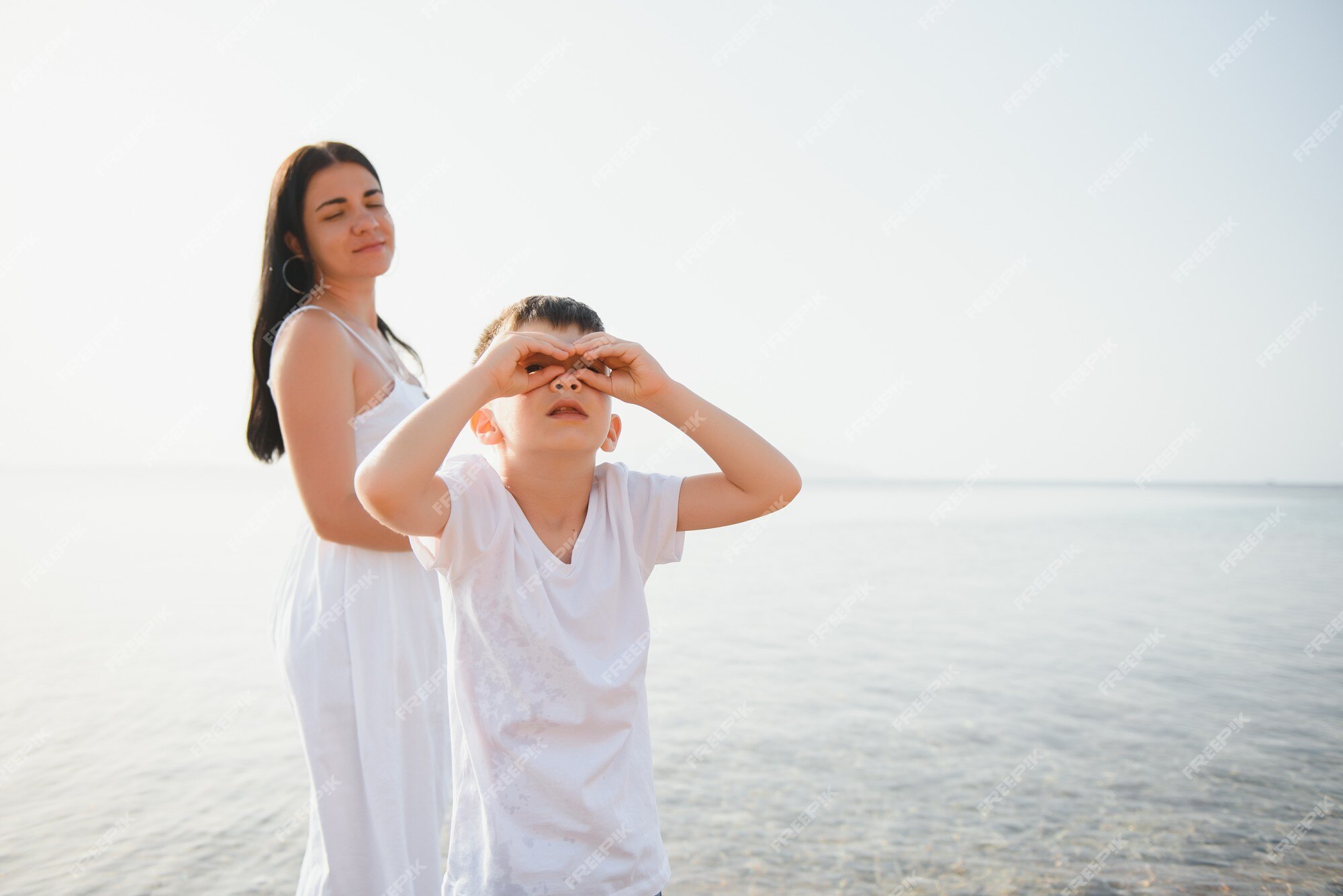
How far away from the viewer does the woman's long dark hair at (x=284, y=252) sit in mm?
2656

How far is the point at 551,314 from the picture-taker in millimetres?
1916

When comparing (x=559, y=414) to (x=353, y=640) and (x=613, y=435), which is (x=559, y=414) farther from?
(x=353, y=640)

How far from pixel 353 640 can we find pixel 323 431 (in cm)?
56

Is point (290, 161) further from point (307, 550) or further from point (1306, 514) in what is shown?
point (1306, 514)

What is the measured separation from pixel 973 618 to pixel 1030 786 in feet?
15.8

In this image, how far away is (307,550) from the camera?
8.09ft

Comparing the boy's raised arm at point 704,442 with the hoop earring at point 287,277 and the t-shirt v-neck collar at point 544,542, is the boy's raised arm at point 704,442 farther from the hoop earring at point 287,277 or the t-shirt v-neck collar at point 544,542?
the hoop earring at point 287,277

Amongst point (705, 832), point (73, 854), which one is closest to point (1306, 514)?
point (705, 832)

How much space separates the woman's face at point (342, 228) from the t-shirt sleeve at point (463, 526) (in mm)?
1140

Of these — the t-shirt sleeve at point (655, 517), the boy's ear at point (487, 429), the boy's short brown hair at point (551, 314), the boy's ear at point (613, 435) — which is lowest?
the t-shirt sleeve at point (655, 517)

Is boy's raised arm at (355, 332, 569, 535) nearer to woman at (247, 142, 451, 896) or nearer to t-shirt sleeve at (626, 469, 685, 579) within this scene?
t-shirt sleeve at (626, 469, 685, 579)

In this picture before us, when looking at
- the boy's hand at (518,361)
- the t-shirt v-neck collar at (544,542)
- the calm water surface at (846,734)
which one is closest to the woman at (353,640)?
the t-shirt v-neck collar at (544,542)

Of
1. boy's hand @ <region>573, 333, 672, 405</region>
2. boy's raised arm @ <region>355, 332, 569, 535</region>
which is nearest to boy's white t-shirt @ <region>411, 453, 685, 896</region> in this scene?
boy's raised arm @ <region>355, 332, 569, 535</region>

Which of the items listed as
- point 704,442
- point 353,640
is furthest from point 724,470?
point 353,640
